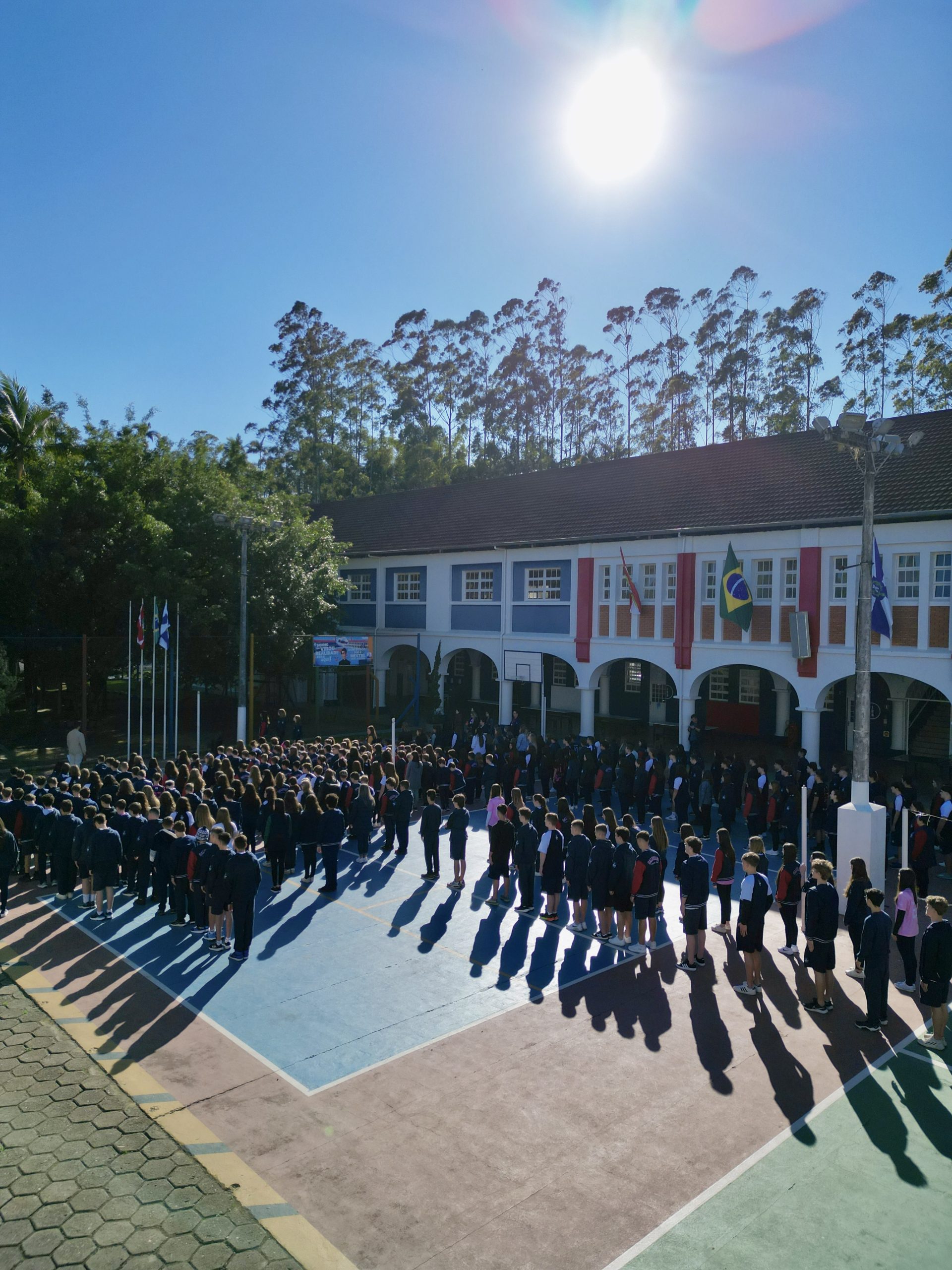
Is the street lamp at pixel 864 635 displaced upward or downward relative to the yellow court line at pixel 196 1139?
upward

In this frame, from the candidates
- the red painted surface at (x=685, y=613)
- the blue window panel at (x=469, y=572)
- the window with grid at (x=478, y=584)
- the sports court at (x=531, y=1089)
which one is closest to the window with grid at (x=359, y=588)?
the blue window panel at (x=469, y=572)

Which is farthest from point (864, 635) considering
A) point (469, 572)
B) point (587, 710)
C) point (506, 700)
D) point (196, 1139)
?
point (469, 572)

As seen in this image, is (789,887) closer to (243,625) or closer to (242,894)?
(242,894)

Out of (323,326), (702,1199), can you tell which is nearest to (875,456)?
(702,1199)

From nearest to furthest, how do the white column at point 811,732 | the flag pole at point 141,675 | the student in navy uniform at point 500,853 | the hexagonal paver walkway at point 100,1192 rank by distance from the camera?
the hexagonal paver walkway at point 100,1192, the student in navy uniform at point 500,853, the white column at point 811,732, the flag pole at point 141,675

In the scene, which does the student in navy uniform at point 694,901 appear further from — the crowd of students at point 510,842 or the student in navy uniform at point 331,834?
the student in navy uniform at point 331,834

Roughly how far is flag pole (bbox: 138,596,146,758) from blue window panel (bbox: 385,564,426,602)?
9.61 m

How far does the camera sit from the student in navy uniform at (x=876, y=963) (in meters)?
8.71

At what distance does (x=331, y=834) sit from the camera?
535 inches

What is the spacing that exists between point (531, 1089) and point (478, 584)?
23.4 metres

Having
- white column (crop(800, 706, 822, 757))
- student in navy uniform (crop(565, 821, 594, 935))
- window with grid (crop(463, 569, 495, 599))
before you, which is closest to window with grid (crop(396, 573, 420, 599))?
window with grid (crop(463, 569, 495, 599))

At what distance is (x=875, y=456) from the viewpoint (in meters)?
13.6

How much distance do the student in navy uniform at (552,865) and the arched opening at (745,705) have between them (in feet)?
53.6

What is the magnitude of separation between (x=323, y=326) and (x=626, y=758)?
170 feet
